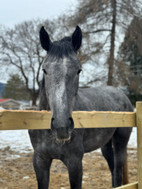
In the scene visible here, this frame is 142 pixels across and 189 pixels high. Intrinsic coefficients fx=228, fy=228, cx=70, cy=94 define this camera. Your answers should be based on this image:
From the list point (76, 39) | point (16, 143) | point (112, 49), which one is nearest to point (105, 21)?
point (112, 49)

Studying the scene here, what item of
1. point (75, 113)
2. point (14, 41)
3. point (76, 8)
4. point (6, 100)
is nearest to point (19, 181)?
point (75, 113)

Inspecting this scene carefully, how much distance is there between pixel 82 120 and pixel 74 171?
80 centimetres

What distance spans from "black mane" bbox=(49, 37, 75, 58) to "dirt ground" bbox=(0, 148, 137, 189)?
2.99 m

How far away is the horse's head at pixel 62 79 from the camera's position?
5.89ft

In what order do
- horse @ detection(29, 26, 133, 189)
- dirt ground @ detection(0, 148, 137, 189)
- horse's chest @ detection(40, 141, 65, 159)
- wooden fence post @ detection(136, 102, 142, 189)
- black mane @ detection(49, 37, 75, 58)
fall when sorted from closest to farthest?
horse @ detection(29, 26, 133, 189), black mane @ detection(49, 37, 75, 58), wooden fence post @ detection(136, 102, 142, 189), horse's chest @ detection(40, 141, 65, 159), dirt ground @ detection(0, 148, 137, 189)

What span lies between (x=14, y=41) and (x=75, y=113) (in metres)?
20.7

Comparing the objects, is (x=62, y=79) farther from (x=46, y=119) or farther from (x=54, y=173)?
(x=54, y=173)

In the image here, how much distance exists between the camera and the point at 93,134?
3.21m

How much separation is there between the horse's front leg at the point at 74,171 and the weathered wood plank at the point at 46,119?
0.63 meters

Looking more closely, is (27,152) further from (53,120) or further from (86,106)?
(53,120)

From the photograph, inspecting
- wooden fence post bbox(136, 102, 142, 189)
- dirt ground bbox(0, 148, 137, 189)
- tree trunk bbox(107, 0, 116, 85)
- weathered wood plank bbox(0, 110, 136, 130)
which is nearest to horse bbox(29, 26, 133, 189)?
weathered wood plank bbox(0, 110, 136, 130)

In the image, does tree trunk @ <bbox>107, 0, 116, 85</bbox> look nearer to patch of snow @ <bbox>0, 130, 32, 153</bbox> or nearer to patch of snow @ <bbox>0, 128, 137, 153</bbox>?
patch of snow @ <bbox>0, 128, 137, 153</bbox>

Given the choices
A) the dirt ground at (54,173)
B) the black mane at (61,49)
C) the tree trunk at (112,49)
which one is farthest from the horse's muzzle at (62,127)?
the tree trunk at (112,49)

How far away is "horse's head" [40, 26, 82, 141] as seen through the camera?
1.79m
